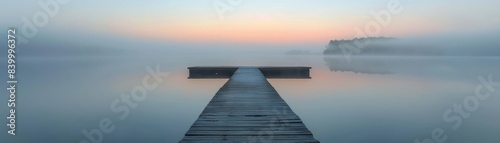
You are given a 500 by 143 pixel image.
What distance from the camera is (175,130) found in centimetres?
1069

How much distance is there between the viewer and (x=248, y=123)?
4.71 meters

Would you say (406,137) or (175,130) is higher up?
(175,130)

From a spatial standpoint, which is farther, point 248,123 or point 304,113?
point 304,113

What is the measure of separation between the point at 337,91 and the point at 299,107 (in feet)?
16.8

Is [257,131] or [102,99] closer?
[257,131]

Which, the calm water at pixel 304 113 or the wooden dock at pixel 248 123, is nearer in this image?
the wooden dock at pixel 248 123

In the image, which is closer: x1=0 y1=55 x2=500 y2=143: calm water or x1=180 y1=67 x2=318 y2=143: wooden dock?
x1=180 y1=67 x2=318 y2=143: wooden dock

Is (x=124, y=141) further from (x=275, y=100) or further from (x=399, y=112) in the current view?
(x=399, y=112)

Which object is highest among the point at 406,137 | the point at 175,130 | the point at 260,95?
the point at 260,95

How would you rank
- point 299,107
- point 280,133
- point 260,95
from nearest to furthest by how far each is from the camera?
point 280,133 < point 260,95 < point 299,107

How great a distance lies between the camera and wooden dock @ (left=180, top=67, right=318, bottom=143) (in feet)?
13.0

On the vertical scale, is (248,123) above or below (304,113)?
above

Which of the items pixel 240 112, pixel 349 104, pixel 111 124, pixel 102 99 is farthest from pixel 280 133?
pixel 102 99

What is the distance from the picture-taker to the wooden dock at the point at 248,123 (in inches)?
156
